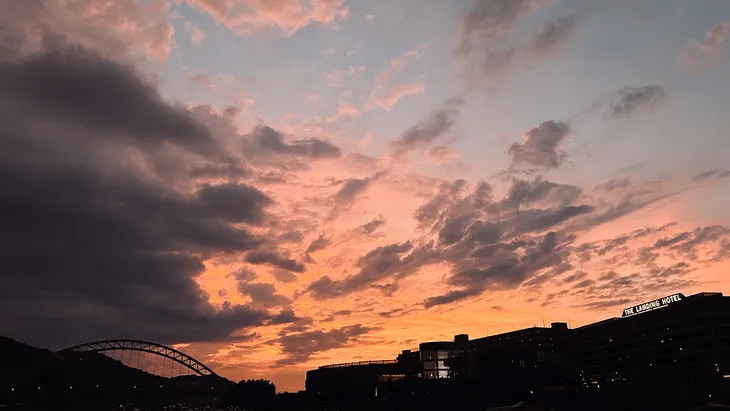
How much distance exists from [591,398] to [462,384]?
58.3 metres

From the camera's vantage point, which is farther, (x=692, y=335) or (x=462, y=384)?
(x=692, y=335)

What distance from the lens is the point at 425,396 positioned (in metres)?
169

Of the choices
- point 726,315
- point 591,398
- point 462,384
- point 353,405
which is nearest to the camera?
point 591,398

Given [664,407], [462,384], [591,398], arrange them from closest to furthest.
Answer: [664,407]
[591,398]
[462,384]

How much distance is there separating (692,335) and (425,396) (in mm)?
94961

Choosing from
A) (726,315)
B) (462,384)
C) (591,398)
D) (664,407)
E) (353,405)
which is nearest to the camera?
(664,407)

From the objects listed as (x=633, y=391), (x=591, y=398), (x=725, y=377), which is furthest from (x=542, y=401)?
(x=725, y=377)

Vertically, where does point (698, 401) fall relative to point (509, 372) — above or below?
below

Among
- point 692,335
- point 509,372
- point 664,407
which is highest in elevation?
point 692,335

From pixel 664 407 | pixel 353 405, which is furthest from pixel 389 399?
pixel 664 407

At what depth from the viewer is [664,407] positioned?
4163 inches

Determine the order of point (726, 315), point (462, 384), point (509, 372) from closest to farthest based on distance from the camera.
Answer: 1. point (509, 372)
2. point (462, 384)
3. point (726, 315)

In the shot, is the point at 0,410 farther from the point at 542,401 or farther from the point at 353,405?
the point at 542,401

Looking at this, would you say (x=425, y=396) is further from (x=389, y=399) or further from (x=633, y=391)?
(x=633, y=391)
